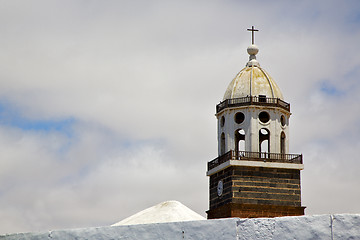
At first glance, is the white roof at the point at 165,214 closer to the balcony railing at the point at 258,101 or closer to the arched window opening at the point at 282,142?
the balcony railing at the point at 258,101

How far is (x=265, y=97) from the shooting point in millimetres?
33969

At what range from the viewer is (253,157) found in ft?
108

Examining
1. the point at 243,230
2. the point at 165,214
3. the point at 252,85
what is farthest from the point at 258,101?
the point at 243,230

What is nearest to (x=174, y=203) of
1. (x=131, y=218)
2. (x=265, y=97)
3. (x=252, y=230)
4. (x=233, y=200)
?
(x=131, y=218)

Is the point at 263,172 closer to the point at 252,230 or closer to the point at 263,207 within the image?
the point at 263,207

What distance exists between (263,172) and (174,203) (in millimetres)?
10861

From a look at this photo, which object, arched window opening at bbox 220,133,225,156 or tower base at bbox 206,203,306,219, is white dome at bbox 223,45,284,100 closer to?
arched window opening at bbox 220,133,225,156

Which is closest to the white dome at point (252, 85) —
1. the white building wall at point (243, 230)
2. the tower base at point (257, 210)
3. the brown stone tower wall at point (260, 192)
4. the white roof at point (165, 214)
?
the brown stone tower wall at point (260, 192)

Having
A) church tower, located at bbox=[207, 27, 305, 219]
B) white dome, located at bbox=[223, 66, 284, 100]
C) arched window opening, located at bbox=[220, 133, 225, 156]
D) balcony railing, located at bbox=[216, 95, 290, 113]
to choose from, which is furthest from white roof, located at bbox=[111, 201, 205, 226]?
white dome, located at bbox=[223, 66, 284, 100]

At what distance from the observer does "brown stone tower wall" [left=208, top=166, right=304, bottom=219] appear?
105 ft

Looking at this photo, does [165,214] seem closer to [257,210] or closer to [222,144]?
[257,210]

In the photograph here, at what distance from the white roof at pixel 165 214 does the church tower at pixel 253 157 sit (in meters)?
9.61

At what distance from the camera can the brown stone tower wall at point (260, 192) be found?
32.1 meters

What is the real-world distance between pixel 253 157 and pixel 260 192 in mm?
1524
